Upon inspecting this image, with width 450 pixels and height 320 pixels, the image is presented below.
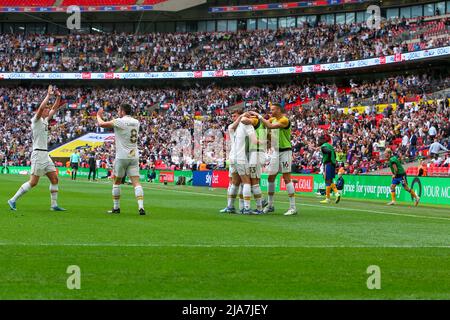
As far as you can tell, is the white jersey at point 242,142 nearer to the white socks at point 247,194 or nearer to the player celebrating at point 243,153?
the player celebrating at point 243,153

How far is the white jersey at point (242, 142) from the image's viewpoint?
16922 mm

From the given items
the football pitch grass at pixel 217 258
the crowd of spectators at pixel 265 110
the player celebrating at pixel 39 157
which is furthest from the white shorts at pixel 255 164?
the crowd of spectators at pixel 265 110

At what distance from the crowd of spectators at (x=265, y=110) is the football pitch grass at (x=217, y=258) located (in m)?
21.8

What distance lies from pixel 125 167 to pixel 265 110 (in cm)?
4643

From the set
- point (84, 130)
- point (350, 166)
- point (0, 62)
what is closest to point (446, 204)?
point (350, 166)

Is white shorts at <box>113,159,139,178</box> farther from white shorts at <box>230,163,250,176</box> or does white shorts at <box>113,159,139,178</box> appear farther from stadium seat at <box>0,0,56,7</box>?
stadium seat at <box>0,0,56,7</box>

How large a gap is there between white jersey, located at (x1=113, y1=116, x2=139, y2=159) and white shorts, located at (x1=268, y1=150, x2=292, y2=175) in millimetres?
3452

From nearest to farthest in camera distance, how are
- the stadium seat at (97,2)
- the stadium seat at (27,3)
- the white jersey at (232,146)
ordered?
1. the white jersey at (232,146)
2. the stadium seat at (97,2)
3. the stadium seat at (27,3)

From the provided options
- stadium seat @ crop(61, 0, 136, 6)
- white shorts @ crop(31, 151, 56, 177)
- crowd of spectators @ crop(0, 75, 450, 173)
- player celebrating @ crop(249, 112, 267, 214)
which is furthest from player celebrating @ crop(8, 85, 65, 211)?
stadium seat @ crop(61, 0, 136, 6)

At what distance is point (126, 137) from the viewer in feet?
52.0

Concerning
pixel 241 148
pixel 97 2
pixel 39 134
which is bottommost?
pixel 241 148

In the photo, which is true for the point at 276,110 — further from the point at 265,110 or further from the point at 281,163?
the point at 265,110

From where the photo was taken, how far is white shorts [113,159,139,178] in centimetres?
1587

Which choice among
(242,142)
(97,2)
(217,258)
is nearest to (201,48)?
(97,2)
